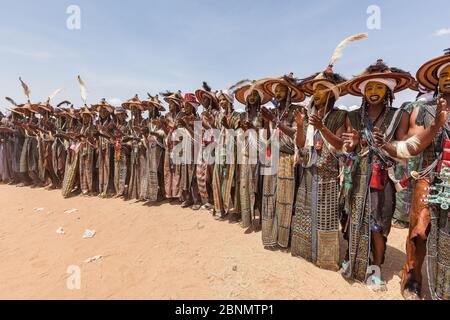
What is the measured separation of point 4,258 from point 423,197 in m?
6.12

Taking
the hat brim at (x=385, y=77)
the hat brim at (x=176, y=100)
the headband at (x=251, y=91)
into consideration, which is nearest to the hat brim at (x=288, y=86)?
the headband at (x=251, y=91)

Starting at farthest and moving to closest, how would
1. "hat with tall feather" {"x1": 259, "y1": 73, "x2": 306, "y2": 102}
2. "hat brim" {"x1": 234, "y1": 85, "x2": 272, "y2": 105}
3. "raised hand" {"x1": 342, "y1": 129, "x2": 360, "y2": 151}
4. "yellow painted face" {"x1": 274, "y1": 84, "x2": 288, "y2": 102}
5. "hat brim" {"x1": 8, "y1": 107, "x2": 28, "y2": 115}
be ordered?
1. "hat brim" {"x1": 8, "y1": 107, "x2": 28, "y2": 115}
2. "hat brim" {"x1": 234, "y1": 85, "x2": 272, "y2": 105}
3. "yellow painted face" {"x1": 274, "y1": 84, "x2": 288, "y2": 102}
4. "hat with tall feather" {"x1": 259, "y1": 73, "x2": 306, "y2": 102}
5. "raised hand" {"x1": 342, "y1": 129, "x2": 360, "y2": 151}

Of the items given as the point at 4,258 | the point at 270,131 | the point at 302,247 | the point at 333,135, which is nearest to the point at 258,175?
the point at 270,131

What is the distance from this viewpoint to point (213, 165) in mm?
5984

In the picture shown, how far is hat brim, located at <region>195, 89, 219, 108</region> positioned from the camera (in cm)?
597

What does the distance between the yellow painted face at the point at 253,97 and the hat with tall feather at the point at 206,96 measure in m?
1.47

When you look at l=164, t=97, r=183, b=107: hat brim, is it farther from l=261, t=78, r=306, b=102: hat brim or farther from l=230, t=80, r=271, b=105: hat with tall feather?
l=261, t=78, r=306, b=102: hat brim

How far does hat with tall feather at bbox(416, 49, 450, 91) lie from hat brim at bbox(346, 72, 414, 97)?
4.0 inches

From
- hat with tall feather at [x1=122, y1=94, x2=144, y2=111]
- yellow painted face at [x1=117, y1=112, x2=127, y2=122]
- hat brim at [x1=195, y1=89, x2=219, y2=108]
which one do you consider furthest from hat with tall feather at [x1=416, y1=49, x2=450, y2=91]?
yellow painted face at [x1=117, y1=112, x2=127, y2=122]

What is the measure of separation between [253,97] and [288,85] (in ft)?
3.10

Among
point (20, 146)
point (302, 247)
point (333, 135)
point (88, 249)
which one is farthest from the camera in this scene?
point (20, 146)

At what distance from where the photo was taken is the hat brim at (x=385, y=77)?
112 inches

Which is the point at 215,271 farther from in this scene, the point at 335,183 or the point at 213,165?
the point at 213,165

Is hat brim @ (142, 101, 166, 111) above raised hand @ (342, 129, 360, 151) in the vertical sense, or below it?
above
